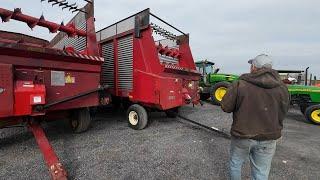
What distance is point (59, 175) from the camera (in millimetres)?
3107

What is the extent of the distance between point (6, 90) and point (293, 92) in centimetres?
852

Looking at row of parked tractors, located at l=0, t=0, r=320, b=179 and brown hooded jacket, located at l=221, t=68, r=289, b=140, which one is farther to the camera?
row of parked tractors, located at l=0, t=0, r=320, b=179

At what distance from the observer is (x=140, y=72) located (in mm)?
5852

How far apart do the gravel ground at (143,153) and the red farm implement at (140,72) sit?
2.09ft

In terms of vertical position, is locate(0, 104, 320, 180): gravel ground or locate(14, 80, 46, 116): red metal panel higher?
locate(14, 80, 46, 116): red metal panel

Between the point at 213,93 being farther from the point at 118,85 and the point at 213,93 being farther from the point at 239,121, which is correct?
the point at 239,121

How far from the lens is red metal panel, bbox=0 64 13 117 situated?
3500 millimetres

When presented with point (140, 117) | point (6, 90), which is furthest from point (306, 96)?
point (6, 90)

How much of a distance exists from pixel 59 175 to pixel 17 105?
3.98 feet

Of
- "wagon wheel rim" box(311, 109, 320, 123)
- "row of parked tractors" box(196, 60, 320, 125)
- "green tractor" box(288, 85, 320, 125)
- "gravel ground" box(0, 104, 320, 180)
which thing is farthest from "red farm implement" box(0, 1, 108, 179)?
"green tractor" box(288, 85, 320, 125)

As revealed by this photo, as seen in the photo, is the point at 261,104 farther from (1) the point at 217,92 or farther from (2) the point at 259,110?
(1) the point at 217,92

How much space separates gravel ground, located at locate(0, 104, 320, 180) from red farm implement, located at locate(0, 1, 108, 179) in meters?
0.38

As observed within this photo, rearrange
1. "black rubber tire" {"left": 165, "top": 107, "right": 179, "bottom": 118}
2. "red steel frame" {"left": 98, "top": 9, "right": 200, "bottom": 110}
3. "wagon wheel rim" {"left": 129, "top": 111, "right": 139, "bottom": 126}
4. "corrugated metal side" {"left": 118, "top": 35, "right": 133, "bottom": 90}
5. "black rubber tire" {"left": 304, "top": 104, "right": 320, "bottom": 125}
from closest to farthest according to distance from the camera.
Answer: "red steel frame" {"left": 98, "top": 9, "right": 200, "bottom": 110} < "wagon wheel rim" {"left": 129, "top": 111, "right": 139, "bottom": 126} < "corrugated metal side" {"left": 118, "top": 35, "right": 133, "bottom": 90} < "black rubber tire" {"left": 165, "top": 107, "right": 179, "bottom": 118} < "black rubber tire" {"left": 304, "top": 104, "right": 320, "bottom": 125}

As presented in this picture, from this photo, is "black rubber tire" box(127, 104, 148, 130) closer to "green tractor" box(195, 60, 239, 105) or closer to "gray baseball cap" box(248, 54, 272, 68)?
"gray baseball cap" box(248, 54, 272, 68)
